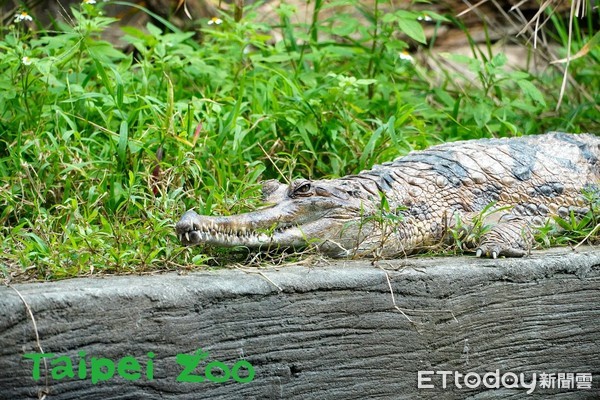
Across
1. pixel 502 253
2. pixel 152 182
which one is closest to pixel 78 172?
pixel 152 182

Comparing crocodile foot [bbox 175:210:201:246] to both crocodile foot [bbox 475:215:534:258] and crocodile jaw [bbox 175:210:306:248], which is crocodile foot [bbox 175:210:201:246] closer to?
crocodile jaw [bbox 175:210:306:248]

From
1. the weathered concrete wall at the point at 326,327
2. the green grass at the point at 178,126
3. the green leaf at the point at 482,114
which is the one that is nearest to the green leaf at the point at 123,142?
the green grass at the point at 178,126

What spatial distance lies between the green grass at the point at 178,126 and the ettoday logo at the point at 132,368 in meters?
0.45

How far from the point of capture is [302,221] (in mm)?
3941

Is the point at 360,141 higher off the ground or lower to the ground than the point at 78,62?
lower

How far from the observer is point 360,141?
5188 millimetres

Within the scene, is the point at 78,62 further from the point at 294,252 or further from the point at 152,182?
the point at 294,252

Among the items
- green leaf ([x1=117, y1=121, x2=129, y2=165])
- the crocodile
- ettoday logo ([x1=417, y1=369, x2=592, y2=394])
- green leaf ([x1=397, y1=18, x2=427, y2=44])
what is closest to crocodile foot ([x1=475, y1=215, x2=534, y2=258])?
the crocodile

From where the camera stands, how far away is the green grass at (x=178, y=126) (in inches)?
153

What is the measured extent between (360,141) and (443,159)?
0.72 meters

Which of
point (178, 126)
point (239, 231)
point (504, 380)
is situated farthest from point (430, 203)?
point (178, 126)

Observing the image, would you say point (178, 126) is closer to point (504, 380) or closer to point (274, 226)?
point (274, 226)

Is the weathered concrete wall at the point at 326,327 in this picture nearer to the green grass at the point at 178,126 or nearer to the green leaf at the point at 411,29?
the green grass at the point at 178,126

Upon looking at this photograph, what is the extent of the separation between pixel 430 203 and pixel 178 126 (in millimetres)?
1465
